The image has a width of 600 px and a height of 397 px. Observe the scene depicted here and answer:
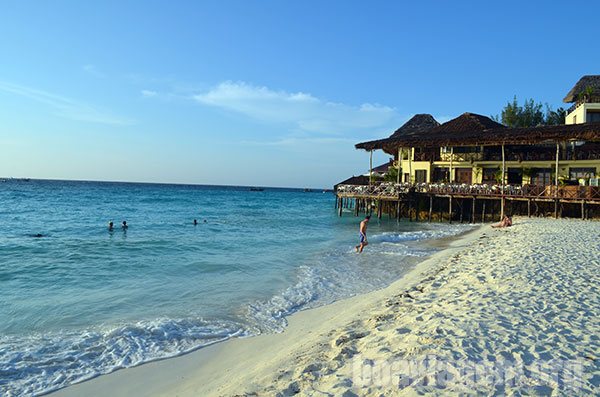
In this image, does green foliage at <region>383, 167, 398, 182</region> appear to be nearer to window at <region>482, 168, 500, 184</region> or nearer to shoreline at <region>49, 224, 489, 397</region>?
window at <region>482, 168, 500, 184</region>

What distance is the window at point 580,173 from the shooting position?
86.1ft

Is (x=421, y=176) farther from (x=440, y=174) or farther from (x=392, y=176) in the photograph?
(x=392, y=176)

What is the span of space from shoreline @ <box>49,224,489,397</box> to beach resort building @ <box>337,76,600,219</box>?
20478 mm

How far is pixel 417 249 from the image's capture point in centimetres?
1584

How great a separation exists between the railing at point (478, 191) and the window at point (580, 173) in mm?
4213

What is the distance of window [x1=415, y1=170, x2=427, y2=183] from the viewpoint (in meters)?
32.8

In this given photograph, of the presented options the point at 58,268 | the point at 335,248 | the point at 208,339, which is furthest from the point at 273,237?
the point at 208,339

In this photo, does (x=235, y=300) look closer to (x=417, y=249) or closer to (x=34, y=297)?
(x=34, y=297)

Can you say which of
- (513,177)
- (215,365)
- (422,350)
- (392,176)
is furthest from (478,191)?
(215,365)

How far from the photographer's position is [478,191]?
85.5ft

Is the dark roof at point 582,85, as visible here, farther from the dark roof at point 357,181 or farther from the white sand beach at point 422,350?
the white sand beach at point 422,350

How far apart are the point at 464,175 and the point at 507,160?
10.4 feet

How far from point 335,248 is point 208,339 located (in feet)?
35.4

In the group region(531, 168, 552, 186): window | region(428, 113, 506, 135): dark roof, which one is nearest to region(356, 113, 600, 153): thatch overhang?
region(428, 113, 506, 135): dark roof
